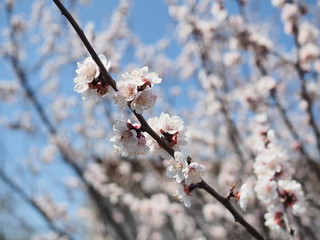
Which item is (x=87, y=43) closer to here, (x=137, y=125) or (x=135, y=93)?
(x=135, y=93)

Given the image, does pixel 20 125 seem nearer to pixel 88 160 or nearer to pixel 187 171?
pixel 88 160

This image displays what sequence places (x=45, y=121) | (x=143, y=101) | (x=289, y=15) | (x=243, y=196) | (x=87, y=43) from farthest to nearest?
(x=45, y=121) < (x=289, y=15) < (x=243, y=196) < (x=143, y=101) < (x=87, y=43)

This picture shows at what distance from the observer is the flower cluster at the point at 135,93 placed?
1.37m

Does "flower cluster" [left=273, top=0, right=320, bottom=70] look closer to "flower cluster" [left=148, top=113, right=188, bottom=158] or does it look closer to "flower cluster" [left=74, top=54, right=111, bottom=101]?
"flower cluster" [left=148, top=113, right=188, bottom=158]

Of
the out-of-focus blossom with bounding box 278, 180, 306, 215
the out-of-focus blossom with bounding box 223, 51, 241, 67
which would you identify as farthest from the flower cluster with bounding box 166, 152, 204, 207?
the out-of-focus blossom with bounding box 223, 51, 241, 67

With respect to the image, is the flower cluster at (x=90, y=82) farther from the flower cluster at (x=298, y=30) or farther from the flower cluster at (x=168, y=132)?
the flower cluster at (x=298, y=30)

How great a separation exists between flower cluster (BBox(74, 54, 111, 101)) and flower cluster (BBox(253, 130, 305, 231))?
1.20 metres

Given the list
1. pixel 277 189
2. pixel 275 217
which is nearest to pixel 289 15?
pixel 277 189

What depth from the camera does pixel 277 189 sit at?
2.04 metres

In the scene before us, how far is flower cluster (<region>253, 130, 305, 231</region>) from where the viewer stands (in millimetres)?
2004

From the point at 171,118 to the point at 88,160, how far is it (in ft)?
24.6

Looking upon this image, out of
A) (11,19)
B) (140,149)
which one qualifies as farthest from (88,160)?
(140,149)

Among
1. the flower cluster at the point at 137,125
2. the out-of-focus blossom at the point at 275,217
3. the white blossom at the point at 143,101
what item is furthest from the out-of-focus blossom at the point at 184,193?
the out-of-focus blossom at the point at 275,217

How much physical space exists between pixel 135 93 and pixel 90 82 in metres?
0.22
